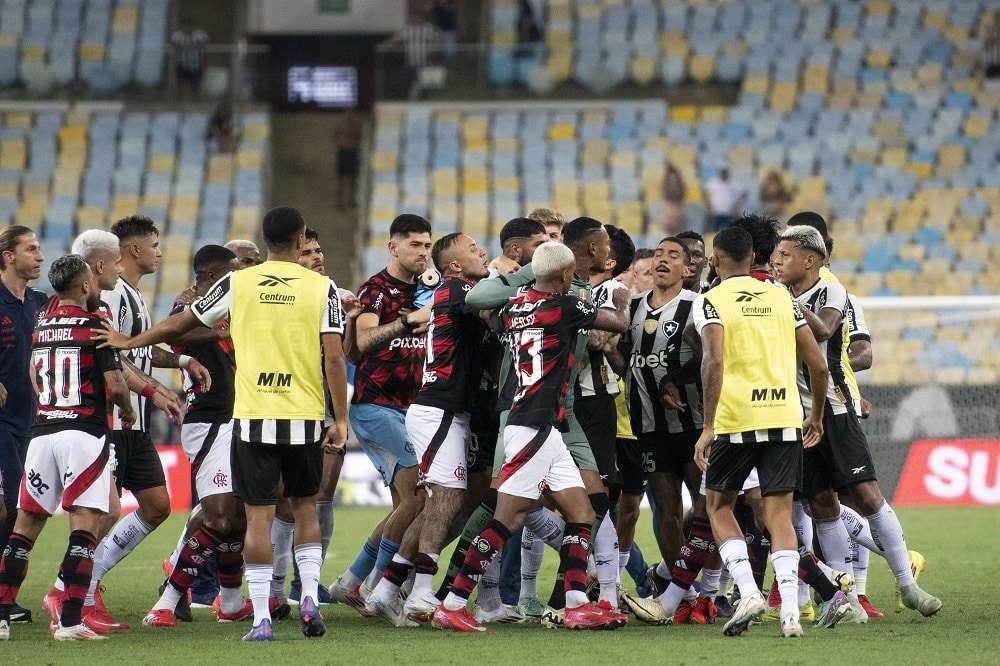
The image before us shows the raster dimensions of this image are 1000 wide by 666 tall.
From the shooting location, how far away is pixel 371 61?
1181 inches

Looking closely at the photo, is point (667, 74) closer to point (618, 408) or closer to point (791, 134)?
point (791, 134)

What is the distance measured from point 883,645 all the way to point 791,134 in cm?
1843

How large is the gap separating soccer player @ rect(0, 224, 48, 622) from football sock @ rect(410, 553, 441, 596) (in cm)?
251

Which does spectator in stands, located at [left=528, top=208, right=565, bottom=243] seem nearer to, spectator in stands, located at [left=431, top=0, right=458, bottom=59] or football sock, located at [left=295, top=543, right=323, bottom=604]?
football sock, located at [left=295, top=543, right=323, bottom=604]

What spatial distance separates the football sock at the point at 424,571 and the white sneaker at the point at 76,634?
69.9 inches

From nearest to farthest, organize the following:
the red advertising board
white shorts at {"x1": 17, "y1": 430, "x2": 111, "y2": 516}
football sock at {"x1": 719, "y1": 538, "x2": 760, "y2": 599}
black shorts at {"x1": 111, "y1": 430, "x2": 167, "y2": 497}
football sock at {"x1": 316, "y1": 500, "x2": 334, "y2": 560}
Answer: football sock at {"x1": 719, "y1": 538, "x2": 760, "y2": 599}, white shorts at {"x1": 17, "y1": 430, "x2": 111, "y2": 516}, black shorts at {"x1": 111, "y1": 430, "x2": 167, "y2": 497}, football sock at {"x1": 316, "y1": 500, "x2": 334, "y2": 560}, the red advertising board


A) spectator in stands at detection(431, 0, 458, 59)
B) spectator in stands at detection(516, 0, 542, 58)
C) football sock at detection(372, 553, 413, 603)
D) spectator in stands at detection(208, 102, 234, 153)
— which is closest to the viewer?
football sock at detection(372, 553, 413, 603)

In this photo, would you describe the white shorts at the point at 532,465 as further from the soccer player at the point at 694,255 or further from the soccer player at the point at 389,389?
the soccer player at the point at 694,255

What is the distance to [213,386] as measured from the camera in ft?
28.4

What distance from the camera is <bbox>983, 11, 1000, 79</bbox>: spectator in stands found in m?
25.7

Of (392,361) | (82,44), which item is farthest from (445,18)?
(392,361)

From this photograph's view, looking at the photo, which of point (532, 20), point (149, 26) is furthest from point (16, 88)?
point (532, 20)

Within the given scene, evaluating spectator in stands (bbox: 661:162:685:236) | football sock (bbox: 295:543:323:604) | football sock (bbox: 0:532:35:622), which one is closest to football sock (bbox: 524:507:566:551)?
football sock (bbox: 295:543:323:604)

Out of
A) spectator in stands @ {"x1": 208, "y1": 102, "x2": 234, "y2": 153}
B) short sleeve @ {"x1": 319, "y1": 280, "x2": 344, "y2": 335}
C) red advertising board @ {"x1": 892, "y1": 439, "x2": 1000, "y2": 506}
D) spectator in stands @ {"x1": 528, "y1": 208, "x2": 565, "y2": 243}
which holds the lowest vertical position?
red advertising board @ {"x1": 892, "y1": 439, "x2": 1000, "y2": 506}
